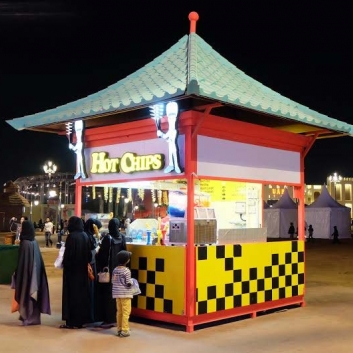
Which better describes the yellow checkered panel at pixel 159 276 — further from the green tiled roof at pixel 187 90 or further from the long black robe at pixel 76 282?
the green tiled roof at pixel 187 90

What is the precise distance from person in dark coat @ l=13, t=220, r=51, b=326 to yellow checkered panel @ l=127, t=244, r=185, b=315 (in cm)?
146

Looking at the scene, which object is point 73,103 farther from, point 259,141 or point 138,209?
point 259,141

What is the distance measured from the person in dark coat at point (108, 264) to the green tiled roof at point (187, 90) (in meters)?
1.96

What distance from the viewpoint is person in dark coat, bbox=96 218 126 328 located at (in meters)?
8.06

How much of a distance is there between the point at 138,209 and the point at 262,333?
3.93 metres

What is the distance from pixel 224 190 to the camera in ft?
33.9

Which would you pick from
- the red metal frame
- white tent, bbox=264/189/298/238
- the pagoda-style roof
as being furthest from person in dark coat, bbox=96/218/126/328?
white tent, bbox=264/189/298/238

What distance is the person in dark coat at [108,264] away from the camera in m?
8.06

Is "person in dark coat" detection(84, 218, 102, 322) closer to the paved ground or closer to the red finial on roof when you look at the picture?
the paved ground

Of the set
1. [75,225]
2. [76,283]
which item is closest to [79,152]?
[75,225]

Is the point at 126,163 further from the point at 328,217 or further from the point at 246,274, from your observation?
the point at 328,217

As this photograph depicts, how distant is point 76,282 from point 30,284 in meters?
0.80

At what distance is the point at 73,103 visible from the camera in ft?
32.0

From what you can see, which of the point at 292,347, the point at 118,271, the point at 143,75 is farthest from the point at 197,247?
the point at 143,75
